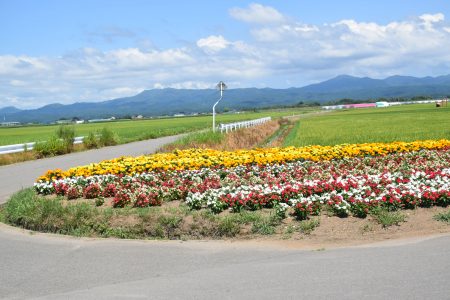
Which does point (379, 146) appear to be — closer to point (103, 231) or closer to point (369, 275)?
point (103, 231)

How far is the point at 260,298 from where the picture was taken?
5020mm

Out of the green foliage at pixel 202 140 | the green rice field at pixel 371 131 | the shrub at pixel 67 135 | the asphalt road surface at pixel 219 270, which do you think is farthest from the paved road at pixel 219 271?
the shrub at pixel 67 135

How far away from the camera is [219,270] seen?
6.05m

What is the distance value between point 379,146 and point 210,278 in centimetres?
1202

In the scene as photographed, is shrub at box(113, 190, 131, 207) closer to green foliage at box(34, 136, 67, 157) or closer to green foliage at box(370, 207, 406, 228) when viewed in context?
green foliage at box(370, 207, 406, 228)

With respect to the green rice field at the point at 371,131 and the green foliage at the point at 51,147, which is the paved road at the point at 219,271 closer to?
the green rice field at the point at 371,131

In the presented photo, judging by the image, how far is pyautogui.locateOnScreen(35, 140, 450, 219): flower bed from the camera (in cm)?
855

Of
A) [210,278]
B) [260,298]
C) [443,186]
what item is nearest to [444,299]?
[260,298]

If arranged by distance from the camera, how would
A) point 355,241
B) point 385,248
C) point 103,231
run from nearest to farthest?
1. point 385,248
2. point 355,241
3. point 103,231

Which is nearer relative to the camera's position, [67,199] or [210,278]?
[210,278]

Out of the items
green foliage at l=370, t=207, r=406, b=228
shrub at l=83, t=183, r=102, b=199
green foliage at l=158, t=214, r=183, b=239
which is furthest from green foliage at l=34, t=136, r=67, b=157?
green foliage at l=370, t=207, r=406, b=228

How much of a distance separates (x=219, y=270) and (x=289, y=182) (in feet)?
15.7

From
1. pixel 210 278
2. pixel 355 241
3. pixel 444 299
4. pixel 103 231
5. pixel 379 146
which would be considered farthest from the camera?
pixel 379 146

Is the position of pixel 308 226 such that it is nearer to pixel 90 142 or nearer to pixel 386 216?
pixel 386 216
